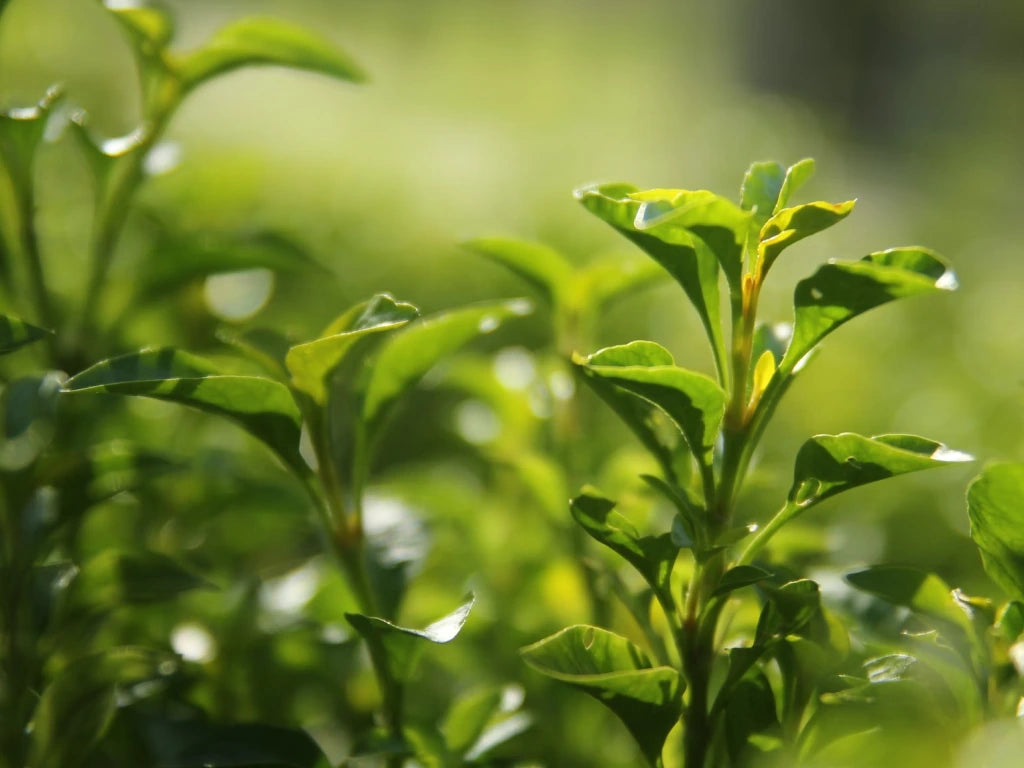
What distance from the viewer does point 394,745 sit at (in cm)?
55

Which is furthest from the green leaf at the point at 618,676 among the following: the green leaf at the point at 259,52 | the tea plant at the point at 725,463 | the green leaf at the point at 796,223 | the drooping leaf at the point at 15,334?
the green leaf at the point at 259,52

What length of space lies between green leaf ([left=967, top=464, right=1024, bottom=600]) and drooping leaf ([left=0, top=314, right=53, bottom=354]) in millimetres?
505

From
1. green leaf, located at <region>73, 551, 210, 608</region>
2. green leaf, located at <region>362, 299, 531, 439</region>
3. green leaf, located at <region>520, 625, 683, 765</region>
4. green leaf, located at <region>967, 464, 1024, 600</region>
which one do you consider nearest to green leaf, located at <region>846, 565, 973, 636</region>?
green leaf, located at <region>967, 464, 1024, 600</region>

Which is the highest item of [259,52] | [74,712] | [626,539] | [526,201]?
[259,52]

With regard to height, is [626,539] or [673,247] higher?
[673,247]

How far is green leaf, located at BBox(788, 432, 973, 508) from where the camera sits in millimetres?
458

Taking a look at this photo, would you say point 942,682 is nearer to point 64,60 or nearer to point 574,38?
point 64,60

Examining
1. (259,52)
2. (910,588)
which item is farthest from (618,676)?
(259,52)

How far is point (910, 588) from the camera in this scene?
1.77ft

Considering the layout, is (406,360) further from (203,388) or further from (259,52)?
(259,52)

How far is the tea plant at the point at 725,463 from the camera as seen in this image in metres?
0.46

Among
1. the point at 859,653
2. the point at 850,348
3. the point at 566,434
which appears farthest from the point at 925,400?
the point at 859,653

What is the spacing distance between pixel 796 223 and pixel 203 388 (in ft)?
1.03

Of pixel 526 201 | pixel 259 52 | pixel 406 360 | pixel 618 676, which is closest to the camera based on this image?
pixel 618 676
